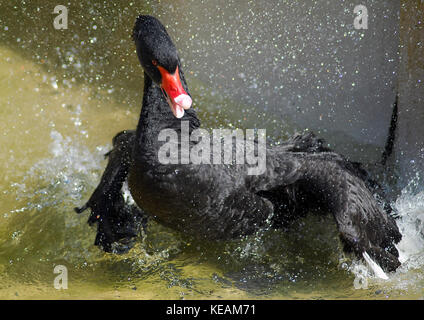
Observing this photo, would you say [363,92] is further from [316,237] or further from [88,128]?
[88,128]

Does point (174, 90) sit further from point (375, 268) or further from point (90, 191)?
point (90, 191)

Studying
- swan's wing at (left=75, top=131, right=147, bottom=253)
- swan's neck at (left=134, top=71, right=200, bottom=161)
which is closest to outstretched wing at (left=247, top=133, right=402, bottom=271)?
swan's neck at (left=134, top=71, right=200, bottom=161)

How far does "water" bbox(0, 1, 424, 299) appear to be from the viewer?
2371 millimetres

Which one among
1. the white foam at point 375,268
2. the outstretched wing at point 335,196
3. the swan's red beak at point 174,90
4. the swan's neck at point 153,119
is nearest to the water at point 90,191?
the white foam at point 375,268

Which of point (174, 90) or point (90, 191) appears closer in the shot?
point (174, 90)

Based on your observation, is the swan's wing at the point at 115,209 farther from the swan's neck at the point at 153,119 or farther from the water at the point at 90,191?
the swan's neck at the point at 153,119

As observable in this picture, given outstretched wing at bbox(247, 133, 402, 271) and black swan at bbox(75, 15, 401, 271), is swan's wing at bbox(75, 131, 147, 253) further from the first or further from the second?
outstretched wing at bbox(247, 133, 402, 271)

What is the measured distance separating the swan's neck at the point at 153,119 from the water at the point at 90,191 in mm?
689

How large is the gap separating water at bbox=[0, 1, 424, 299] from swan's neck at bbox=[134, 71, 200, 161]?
689 millimetres

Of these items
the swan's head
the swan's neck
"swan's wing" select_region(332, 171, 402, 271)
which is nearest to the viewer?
the swan's head

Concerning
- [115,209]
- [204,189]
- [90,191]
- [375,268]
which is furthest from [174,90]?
[90,191]

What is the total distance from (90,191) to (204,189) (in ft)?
4.38

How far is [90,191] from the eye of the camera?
130 inches
